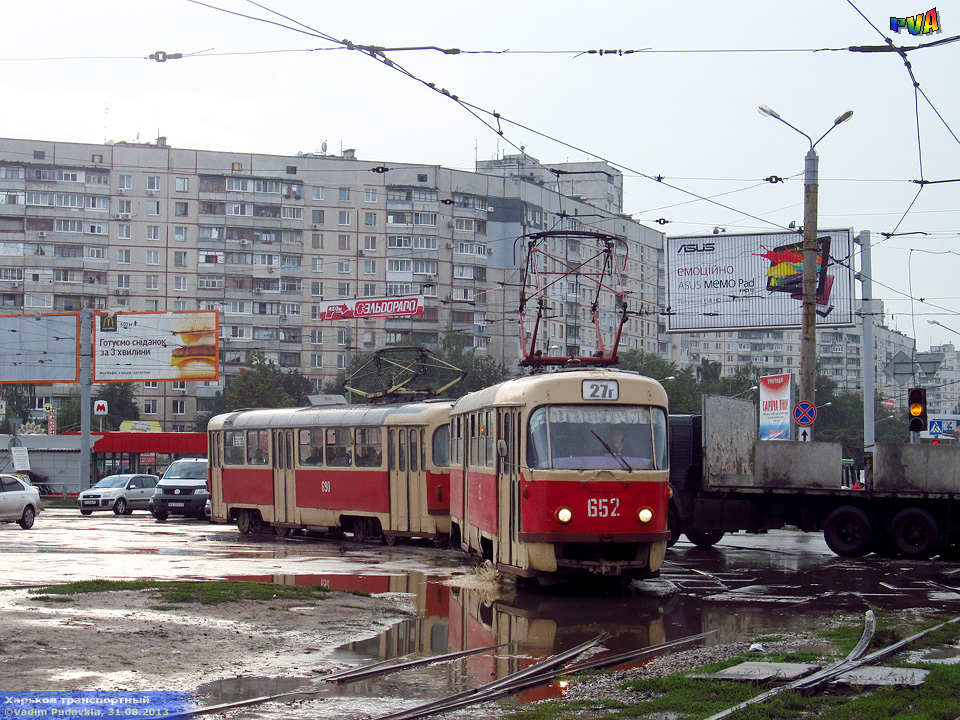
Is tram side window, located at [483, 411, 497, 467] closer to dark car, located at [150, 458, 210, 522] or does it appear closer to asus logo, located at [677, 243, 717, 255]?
dark car, located at [150, 458, 210, 522]

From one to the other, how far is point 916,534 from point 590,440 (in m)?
8.88

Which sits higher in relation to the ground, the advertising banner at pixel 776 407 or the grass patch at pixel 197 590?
the advertising banner at pixel 776 407

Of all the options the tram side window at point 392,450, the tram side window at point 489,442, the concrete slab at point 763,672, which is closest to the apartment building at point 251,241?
the tram side window at point 392,450

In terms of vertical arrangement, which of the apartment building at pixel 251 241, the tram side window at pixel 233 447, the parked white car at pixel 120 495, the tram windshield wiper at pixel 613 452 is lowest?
the parked white car at pixel 120 495

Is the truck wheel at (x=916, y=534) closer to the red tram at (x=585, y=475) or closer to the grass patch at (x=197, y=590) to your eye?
the red tram at (x=585, y=475)

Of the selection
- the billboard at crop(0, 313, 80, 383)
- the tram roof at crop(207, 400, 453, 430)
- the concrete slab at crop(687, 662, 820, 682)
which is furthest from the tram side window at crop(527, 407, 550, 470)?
the billboard at crop(0, 313, 80, 383)

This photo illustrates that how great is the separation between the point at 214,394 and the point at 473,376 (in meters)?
20.3

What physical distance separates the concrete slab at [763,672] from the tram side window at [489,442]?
6.97m

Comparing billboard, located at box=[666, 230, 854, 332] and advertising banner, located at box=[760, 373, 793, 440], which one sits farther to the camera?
billboard, located at box=[666, 230, 854, 332]

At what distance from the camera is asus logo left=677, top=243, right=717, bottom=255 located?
43.6 metres

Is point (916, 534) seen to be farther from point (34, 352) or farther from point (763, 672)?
point (34, 352)

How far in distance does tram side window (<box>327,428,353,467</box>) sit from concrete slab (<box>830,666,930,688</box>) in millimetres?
16062

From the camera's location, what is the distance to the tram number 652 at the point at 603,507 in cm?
1375

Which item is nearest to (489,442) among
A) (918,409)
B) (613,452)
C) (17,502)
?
(613,452)
